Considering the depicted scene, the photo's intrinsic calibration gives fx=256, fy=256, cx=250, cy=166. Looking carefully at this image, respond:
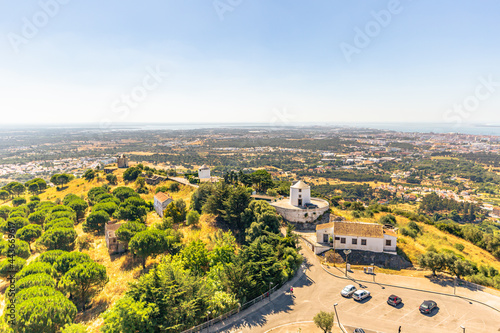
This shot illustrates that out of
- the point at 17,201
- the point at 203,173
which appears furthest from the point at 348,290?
the point at 17,201

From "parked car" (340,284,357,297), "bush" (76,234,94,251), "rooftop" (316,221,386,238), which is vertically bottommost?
"bush" (76,234,94,251)

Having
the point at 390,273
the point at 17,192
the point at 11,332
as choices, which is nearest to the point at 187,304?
the point at 11,332

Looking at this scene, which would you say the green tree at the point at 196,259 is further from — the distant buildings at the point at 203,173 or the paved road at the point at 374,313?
the distant buildings at the point at 203,173

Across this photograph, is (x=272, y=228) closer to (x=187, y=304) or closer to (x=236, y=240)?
(x=236, y=240)

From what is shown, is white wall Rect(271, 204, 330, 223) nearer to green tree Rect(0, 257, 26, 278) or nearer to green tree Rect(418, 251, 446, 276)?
green tree Rect(418, 251, 446, 276)

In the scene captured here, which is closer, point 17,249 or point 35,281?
point 35,281

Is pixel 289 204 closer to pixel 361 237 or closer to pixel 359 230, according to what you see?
pixel 359 230

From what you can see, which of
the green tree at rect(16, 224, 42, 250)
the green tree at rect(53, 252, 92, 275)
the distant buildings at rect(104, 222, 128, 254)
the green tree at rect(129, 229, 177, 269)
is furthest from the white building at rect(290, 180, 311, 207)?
the green tree at rect(16, 224, 42, 250)
